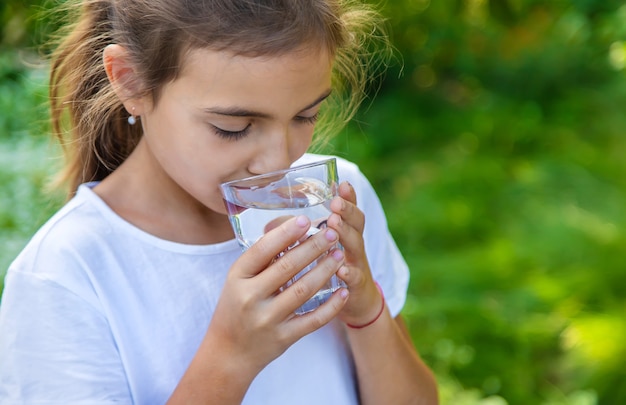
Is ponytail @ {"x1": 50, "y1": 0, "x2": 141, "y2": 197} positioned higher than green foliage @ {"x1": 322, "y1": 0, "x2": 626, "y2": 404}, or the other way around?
ponytail @ {"x1": 50, "y1": 0, "x2": 141, "y2": 197}

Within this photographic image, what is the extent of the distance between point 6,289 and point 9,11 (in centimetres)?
418

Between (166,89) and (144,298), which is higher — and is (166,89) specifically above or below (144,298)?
above

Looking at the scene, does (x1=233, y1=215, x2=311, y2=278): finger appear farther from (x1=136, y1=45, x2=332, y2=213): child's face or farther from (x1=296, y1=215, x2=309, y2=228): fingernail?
(x1=136, y1=45, x2=332, y2=213): child's face

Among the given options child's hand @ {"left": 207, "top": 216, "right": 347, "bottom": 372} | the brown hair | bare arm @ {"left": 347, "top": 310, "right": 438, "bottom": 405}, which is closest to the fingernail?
child's hand @ {"left": 207, "top": 216, "right": 347, "bottom": 372}

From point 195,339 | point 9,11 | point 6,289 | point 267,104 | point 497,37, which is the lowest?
point 497,37

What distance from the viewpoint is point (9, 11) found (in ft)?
17.3

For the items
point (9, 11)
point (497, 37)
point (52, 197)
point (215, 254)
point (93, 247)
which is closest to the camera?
point (93, 247)

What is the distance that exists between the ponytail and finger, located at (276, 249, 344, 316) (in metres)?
0.57

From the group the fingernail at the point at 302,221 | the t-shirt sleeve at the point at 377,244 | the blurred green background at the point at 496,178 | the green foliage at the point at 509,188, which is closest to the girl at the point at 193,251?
the fingernail at the point at 302,221

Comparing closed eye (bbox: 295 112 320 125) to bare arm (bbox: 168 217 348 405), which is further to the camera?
closed eye (bbox: 295 112 320 125)

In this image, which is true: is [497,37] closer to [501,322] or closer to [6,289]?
[501,322]

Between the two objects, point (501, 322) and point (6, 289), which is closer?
point (6, 289)

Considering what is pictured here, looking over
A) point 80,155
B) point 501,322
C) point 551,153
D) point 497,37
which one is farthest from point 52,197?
point 497,37

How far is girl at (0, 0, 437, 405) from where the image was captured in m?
1.48
